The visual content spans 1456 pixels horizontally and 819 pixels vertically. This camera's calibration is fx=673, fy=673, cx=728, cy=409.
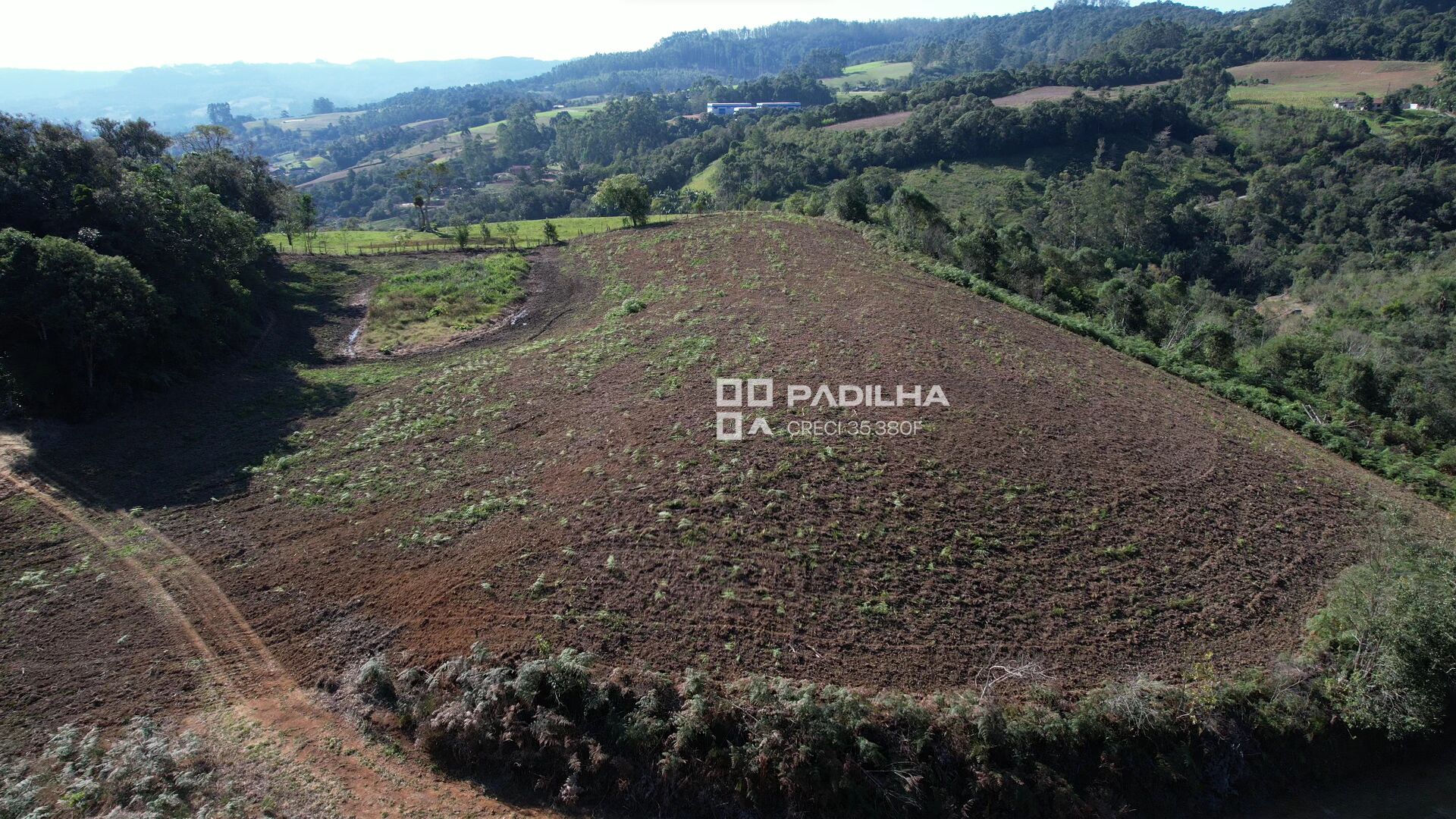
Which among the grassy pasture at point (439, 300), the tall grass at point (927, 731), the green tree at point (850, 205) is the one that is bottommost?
the tall grass at point (927, 731)

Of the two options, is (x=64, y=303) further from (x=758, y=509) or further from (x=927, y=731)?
(x=927, y=731)

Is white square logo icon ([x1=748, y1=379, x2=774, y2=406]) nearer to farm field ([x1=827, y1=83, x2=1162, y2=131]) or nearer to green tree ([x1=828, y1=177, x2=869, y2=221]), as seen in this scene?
green tree ([x1=828, y1=177, x2=869, y2=221])

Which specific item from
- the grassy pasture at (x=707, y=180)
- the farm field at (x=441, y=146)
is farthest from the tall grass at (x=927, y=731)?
the farm field at (x=441, y=146)

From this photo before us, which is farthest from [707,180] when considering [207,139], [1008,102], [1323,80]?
[1323,80]

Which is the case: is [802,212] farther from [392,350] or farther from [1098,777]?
[1098,777]

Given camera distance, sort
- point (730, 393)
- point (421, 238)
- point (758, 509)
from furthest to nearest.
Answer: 1. point (421, 238)
2. point (730, 393)
3. point (758, 509)

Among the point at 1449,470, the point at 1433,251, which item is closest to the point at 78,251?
the point at 1449,470

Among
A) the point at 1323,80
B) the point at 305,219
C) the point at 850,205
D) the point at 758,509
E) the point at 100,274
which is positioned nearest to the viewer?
the point at 758,509

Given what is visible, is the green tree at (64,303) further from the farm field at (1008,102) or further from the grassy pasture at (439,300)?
the farm field at (1008,102)
